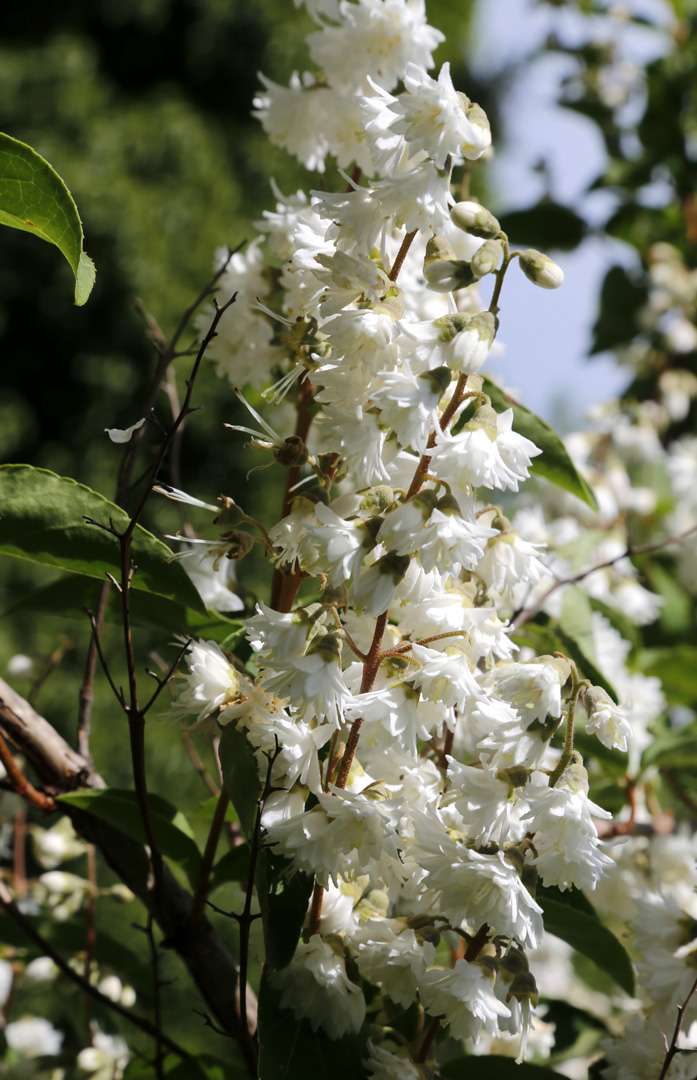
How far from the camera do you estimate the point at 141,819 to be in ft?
1.60

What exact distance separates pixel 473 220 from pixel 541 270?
46 mm

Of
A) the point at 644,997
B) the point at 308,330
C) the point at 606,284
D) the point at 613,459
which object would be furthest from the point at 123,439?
the point at 606,284

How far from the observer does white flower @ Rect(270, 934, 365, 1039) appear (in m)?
0.39

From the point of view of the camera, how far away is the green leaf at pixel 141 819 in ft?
1.59

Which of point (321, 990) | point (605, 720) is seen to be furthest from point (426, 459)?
point (321, 990)

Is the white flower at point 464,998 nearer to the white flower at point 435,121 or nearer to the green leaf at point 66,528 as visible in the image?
the green leaf at point 66,528

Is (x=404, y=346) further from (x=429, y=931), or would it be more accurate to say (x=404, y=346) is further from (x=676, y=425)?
(x=676, y=425)

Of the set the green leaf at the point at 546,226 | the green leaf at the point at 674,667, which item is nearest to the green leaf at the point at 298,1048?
the green leaf at the point at 674,667

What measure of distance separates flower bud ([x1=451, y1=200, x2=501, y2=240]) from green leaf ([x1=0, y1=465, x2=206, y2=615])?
215 mm

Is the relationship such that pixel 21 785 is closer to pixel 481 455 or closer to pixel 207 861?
pixel 207 861

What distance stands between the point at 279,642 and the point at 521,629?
296 mm

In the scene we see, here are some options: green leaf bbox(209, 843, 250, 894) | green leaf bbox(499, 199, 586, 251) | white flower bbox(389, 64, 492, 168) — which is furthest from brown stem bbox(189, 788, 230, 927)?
green leaf bbox(499, 199, 586, 251)

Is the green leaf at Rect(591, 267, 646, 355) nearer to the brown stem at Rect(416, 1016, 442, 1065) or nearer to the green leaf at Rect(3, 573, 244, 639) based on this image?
the green leaf at Rect(3, 573, 244, 639)

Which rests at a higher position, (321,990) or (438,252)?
(438,252)
